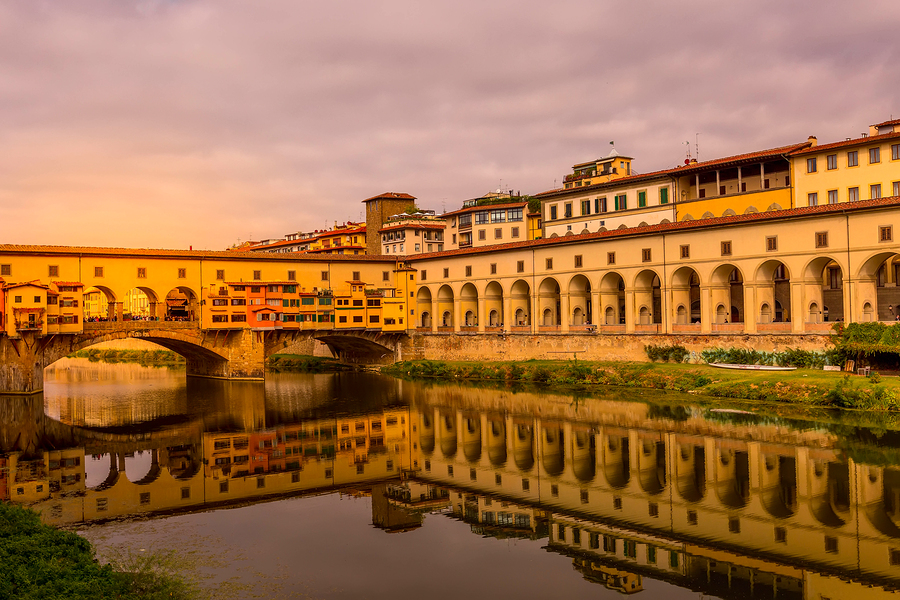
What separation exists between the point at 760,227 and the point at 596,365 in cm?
1370

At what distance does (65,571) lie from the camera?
1377cm

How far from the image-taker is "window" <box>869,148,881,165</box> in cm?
4691

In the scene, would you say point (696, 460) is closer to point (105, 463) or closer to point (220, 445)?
point (220, 445)

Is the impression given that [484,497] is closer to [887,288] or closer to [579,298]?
[579,298]

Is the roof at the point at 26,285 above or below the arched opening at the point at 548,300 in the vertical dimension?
above

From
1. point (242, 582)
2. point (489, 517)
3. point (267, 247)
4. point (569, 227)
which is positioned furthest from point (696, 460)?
point (267, 247)

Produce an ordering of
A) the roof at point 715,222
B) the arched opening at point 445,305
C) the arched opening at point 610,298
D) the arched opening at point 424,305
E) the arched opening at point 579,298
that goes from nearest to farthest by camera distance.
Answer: the roof at point 715,222 → the arched opening at point 610,298 → the arched opening at point 579,298 → the arched opening at point 445,305 → the arched opening at point 424,305

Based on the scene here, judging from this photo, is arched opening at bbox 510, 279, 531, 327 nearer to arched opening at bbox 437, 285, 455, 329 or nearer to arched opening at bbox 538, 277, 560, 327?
arched opening at bbox 538, 277, 560, 327

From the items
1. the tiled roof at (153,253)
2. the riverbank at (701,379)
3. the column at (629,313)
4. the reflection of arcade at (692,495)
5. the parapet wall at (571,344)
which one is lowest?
the reflection of arcade at (692,495)

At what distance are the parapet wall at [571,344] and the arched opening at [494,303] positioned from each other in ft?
13.8

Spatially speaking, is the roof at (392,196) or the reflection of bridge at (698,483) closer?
the reflection of bridge at (698,483)

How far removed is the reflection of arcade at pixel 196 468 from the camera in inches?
924

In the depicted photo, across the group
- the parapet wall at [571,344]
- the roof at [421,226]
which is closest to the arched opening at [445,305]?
the parapet wall at [571,344]

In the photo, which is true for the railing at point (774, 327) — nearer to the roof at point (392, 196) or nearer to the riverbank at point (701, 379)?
the riverbank at point (701, 379)
